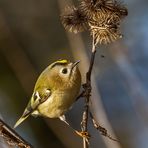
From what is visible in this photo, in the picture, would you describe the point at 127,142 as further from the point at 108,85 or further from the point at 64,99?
the point at 64,99

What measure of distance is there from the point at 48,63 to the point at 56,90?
3162mm

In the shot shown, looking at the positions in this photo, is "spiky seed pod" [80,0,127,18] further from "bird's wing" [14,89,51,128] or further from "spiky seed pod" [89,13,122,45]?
"bird's wing" [14,89,51,128]

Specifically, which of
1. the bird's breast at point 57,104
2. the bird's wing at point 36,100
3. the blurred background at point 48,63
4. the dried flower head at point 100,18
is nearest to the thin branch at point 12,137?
the dried flower head at point 100,18

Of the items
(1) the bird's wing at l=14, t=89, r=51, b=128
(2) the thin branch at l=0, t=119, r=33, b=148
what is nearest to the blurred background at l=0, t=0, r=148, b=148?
(1) the bird's wing at l=14, t=89, r=51, b=128

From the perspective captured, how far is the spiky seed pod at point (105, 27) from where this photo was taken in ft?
8.15

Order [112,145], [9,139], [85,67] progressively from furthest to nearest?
[85,67] → [112,145] → [9,139]

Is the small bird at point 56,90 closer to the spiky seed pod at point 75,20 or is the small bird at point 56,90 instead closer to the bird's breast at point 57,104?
the bird's breast at point 57,104


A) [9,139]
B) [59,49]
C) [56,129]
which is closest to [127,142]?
[56,129]

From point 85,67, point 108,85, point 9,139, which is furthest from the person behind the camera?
point 108,85

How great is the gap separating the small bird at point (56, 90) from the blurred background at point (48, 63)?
1.35 meters

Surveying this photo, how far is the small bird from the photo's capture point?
107 inches

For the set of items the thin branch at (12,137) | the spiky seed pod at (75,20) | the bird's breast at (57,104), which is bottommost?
the bird's breast at (57,104)

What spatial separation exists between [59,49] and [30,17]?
58cm

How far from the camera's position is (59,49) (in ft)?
20.2
